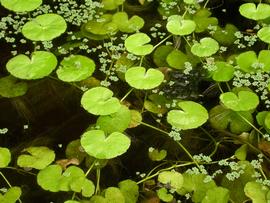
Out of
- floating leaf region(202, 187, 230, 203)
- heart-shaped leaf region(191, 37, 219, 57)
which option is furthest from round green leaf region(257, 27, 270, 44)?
floating leaf region(202, 187, 230, 203)

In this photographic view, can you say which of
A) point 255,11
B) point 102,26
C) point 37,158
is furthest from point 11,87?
point 255,11

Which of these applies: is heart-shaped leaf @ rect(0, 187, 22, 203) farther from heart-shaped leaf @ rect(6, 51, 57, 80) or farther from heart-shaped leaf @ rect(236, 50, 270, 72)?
heart-shaped leaf @ rect(236, 50, 270, 72)

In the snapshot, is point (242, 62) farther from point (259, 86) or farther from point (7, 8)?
point (7, 8)

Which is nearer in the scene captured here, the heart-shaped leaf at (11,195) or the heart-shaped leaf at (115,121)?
the heart-shaped leaf at (11,195)

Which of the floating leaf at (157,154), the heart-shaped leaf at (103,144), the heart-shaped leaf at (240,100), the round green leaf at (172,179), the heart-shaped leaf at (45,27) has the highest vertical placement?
the heart-shaped leaf at (45,27)

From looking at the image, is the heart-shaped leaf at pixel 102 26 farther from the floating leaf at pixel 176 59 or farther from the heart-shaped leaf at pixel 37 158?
the heart-shaped leaf at pixel 37 158

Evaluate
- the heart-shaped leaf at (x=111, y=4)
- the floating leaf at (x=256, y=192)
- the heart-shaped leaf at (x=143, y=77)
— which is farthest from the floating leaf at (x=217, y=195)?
the heart-shaped leaf at (x=111, y=4)

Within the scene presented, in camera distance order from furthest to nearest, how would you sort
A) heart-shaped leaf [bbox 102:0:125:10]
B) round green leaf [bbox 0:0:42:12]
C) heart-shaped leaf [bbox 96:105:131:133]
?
heart-shaped leaf [bbox 102:0:125:10], round green leaf [bbox 0:0:42:12], heart-shaped leaf [bbox 96:105:131:133]

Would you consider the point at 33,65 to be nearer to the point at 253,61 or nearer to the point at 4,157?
the point at 4,157
